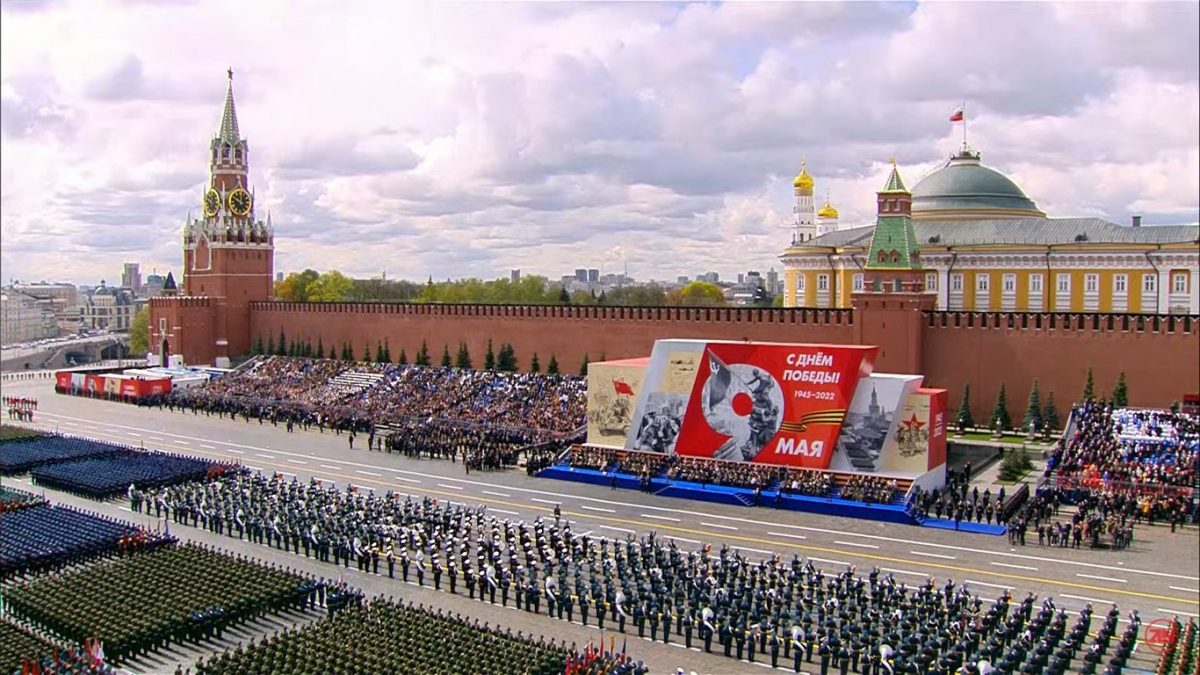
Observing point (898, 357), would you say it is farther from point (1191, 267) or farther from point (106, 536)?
point (106, 536)

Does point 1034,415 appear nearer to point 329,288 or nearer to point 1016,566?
point 1016,566

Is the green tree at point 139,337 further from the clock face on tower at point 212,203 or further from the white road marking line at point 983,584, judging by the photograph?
the white road marking line at point 983,584

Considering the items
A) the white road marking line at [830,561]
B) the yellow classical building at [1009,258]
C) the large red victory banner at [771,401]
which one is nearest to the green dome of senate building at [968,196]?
the yellow classical building at [1009,258]

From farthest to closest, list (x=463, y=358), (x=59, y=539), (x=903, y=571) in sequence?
(x=463, y=358), (x=59, y=539), (x=903, y=571)

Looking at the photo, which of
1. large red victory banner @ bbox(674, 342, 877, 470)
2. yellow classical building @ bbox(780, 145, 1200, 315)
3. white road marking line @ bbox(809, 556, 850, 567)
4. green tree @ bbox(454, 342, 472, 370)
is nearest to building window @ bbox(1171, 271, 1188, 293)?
yellow classical building @ bbox(780, 145, 1200, 315)

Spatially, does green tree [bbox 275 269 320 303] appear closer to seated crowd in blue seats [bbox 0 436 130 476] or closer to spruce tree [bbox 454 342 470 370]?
spruce tree [bbox 454 342 470 370]

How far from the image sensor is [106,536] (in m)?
20.5

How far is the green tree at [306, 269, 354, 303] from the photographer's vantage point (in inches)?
3396

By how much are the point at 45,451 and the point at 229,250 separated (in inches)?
1050

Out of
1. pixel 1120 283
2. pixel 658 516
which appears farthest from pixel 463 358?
pixel 1120 283

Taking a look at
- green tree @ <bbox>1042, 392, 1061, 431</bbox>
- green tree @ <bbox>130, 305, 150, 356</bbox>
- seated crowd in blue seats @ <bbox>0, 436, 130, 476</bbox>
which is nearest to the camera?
seated crowd in blue seats @ <bbox>0, 436, 130, 476</bbox>

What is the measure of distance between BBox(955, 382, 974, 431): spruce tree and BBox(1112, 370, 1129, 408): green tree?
159 inches

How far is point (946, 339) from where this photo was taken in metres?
33.9

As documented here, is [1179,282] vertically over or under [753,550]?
over
